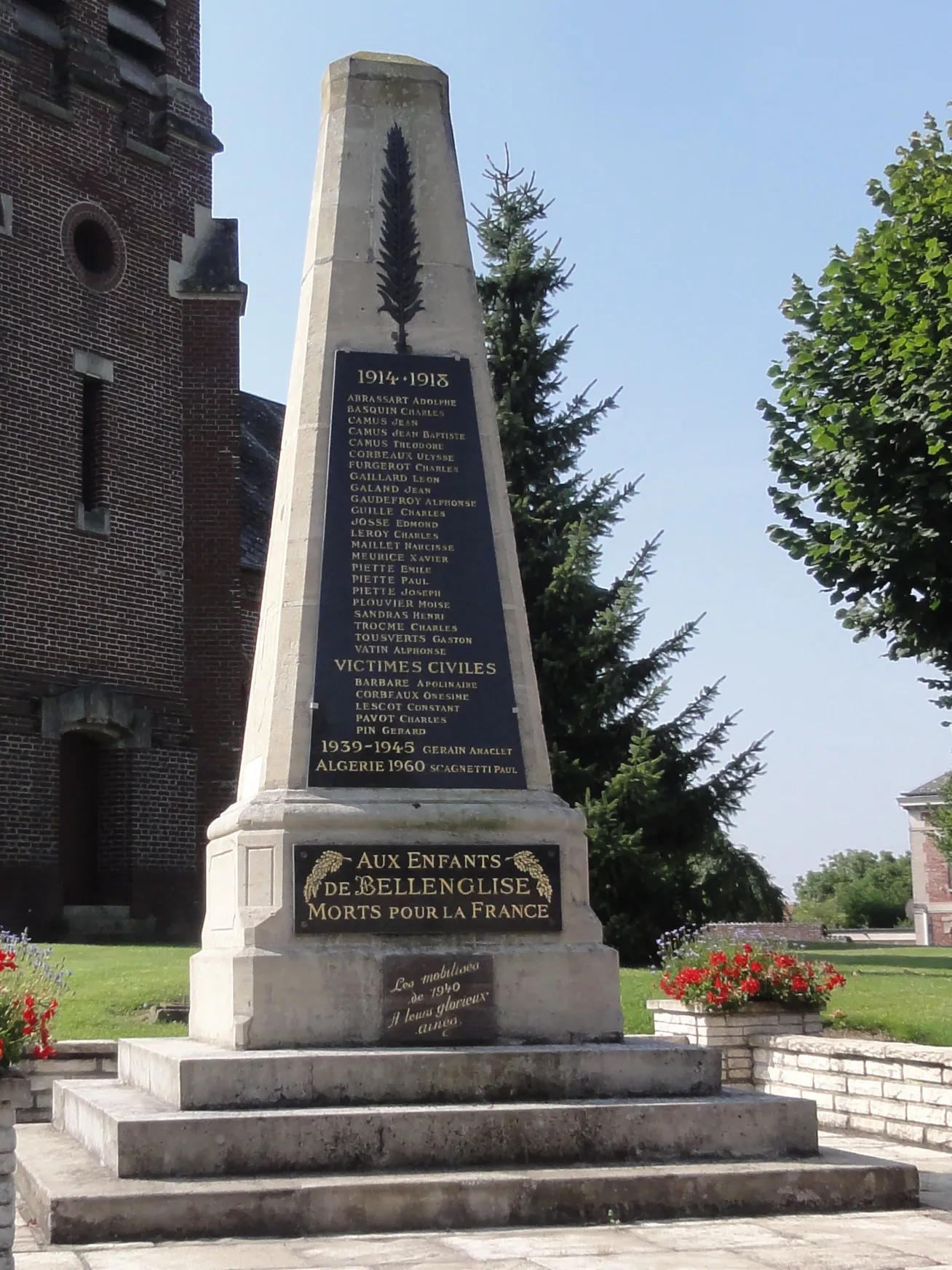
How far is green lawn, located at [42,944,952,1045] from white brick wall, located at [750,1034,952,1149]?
3.42ft

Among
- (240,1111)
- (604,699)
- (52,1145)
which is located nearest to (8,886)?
(604,699)

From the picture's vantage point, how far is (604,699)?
21031 mm

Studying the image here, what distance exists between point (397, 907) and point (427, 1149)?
4.31ft

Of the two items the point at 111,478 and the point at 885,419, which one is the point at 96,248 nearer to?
the point at 111,478

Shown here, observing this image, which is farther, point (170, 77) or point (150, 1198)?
point (170, 77)

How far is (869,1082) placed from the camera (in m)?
9.40

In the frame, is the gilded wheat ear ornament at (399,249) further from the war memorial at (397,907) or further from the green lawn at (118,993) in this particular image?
the green lawn at (118,993)

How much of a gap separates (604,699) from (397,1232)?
15257 mm

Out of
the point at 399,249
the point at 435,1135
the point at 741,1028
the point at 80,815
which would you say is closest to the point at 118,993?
the point at 741,1028

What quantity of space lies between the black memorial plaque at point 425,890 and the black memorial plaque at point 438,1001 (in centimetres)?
19

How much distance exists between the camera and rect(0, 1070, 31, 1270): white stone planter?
5199mm

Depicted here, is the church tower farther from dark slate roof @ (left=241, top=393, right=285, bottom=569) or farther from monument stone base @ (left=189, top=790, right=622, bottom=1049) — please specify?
monument stone base @ (left=189, top=790, right=622, bottom=1049)

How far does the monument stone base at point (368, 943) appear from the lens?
7152mm

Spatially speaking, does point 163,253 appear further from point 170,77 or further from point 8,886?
point 8,886
